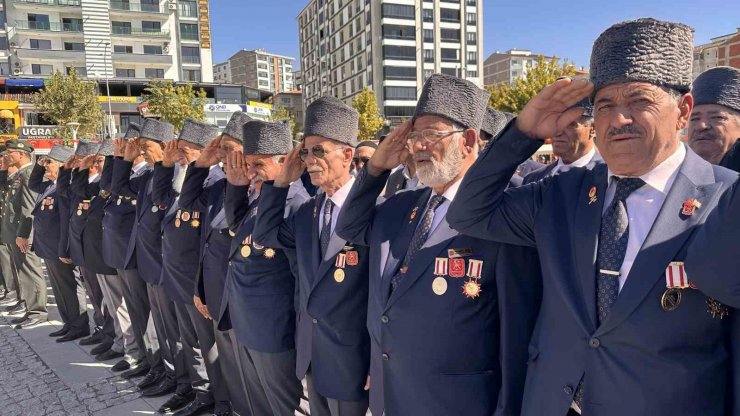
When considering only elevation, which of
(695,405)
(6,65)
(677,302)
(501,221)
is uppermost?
(6,65)

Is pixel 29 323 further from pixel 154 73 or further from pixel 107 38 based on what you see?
pixel 154 73

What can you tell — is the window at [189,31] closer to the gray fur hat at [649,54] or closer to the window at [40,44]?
the window at [40,44]

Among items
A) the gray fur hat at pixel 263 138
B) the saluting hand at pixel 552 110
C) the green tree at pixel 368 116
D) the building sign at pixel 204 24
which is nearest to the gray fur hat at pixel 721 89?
the saluting hand at pixel 552 110

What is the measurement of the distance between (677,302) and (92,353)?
251 inches

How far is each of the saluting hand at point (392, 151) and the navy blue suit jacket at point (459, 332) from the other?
17.8 inches

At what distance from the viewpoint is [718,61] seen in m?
63.2

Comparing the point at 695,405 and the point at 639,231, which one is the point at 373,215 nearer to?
the point at 639,231

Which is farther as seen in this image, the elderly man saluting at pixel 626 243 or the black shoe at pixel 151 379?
the black shoe at pixel 151 379

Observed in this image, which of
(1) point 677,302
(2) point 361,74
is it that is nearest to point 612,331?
(1) point 677,302

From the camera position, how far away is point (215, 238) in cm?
407

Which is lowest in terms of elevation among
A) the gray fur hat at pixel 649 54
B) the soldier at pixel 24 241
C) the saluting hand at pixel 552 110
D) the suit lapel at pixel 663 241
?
the soldier at pixel 24 241

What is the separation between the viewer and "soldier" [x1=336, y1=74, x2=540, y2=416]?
2164 mm

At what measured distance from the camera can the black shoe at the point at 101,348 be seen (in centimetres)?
611

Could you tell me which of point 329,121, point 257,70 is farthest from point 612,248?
point 257,70
